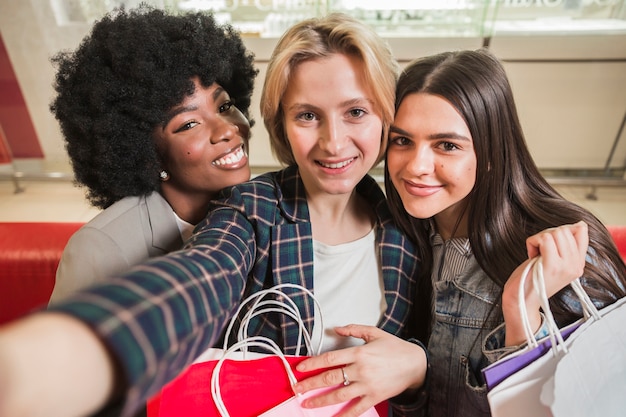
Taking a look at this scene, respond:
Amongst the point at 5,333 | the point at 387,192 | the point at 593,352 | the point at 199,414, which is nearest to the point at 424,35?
the point at 387,192

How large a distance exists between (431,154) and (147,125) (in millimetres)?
771

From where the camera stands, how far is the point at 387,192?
1.15 m

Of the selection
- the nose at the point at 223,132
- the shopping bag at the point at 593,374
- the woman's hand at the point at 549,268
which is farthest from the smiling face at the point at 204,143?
the shopping bag at the point at 593,374

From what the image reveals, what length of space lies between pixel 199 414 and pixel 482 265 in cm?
73

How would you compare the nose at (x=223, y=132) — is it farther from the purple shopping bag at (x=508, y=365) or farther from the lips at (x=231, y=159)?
the purple shopping bag at (x=508, y=365)

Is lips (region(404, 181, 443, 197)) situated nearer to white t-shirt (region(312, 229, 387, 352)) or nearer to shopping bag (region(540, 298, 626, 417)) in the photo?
white t-shirt (region(312, 229, 387, 352))

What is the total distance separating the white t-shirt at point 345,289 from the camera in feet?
3.47

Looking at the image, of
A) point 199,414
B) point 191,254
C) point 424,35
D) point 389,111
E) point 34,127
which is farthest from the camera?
point 34,127

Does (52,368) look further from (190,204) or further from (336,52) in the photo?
(190,204)

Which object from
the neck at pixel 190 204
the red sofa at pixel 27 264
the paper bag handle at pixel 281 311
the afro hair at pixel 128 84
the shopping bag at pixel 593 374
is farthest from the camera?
the red sofa at pixel 27 264

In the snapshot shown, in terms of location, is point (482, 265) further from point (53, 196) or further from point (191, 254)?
point (53, 196)

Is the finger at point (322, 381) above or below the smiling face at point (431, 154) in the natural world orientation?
below

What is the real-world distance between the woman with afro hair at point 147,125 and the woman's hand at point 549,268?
76 cm

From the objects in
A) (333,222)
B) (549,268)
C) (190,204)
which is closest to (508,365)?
(549,268)
